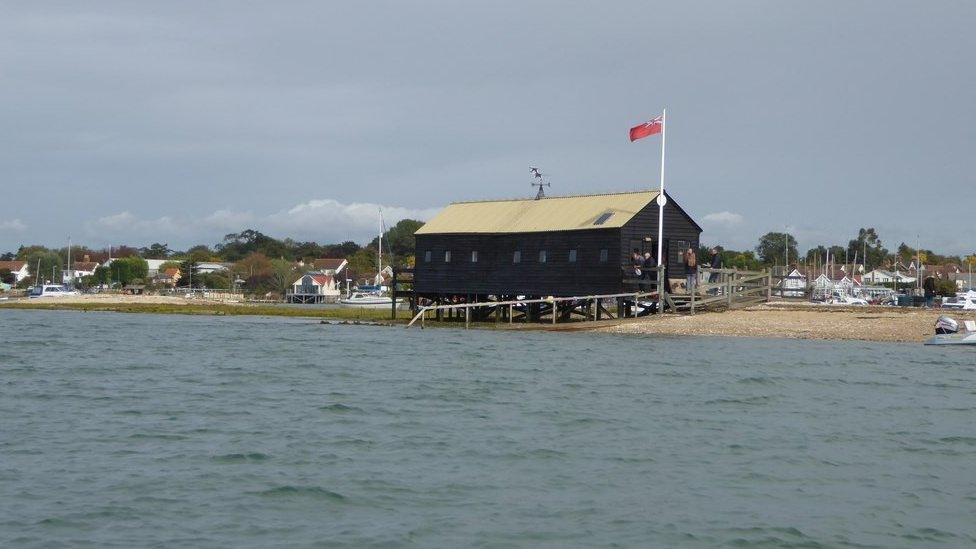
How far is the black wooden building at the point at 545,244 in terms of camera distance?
4322cm

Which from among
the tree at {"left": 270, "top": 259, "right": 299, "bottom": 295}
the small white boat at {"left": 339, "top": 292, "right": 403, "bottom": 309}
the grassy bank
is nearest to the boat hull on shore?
the grassy bank

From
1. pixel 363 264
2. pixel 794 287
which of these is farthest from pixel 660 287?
pixel 363 264

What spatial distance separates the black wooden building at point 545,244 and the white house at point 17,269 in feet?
416

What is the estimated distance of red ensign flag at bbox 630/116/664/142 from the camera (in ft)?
137

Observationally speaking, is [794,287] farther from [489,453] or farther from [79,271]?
[79,271]

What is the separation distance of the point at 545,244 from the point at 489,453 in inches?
1222

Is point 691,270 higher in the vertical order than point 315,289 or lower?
higher

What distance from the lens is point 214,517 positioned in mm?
11555

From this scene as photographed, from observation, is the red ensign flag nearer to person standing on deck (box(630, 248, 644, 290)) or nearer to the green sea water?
person standing on deck (box(630, 248, 644, 290))

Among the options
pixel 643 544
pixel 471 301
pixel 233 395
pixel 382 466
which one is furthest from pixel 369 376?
pixel 471 301

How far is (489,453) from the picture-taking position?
15164mm

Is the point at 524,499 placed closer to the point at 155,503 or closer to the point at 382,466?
the point at 382,466

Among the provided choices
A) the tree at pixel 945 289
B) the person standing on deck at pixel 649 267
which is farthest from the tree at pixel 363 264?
the person standing on deck at pixel 649 267

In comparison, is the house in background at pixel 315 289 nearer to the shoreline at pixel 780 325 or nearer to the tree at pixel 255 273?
the tree at pixel 255 273
